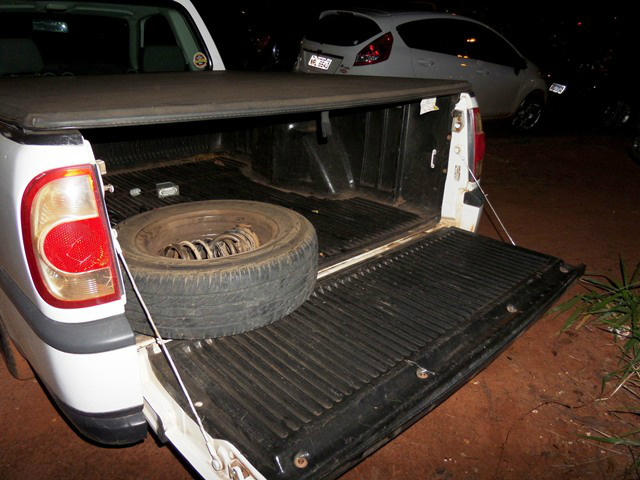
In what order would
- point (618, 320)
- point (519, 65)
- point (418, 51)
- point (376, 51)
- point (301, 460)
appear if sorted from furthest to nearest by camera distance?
point (519, 65)
point (418, 51)
point (376, 51)
point (618, 320)
point (301, 460)

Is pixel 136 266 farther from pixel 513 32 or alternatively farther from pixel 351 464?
pixel 513 32

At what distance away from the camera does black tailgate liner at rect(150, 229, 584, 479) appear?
1419 millimetres

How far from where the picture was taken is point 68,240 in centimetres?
134

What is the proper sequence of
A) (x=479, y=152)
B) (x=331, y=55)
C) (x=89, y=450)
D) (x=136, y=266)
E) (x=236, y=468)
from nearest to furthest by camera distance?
1. (x=236, y=468)
2. (x=136, y=266)
3. (x=89, y=450)
4. (x=479, y=152)
5. (x=331, y=55)

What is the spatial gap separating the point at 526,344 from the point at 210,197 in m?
2.42

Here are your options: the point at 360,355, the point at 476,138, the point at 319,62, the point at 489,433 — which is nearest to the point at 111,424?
the point at 360,355

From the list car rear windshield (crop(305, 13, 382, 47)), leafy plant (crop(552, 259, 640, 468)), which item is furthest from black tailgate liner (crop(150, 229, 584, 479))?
car rear windshield (crop(305, 13, 382, 47))

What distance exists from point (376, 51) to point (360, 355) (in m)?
5.89

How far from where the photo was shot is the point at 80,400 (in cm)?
148

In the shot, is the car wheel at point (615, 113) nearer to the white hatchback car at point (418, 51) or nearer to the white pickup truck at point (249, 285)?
the white hatchback car at point (418, 51)

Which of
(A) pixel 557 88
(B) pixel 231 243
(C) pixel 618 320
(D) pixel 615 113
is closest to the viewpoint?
(B) pixel 231 243

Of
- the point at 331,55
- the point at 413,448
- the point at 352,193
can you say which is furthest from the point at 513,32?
the point at 413,448

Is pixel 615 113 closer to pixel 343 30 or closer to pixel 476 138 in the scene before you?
pixel 343 30

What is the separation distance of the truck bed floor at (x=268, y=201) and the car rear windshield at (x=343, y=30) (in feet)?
11.8
